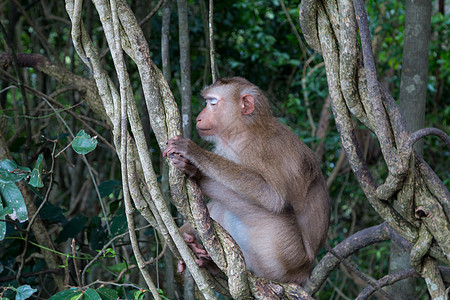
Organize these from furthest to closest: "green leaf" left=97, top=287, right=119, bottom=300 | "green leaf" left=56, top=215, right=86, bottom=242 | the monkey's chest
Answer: "green leaf" left=56, top=215, right=86, bottom=242, the monkey's chest, "green leaf" left=97, top=287, right=119, bottom=300

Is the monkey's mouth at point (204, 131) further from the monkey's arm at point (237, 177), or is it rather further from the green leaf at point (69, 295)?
the green leaf at point (69, 295)

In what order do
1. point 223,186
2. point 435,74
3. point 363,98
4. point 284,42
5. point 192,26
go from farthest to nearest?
point 284,42 < point 435,74 < point 192,26 < point 223,186 < point 363,98

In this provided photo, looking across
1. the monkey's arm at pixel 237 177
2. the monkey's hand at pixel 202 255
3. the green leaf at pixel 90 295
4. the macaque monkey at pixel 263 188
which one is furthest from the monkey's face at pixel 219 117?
the green leaf at pixel 90 295

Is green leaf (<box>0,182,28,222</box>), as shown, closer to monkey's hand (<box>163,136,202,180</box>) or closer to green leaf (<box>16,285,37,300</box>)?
green leaf (<box>16,285,37,300</box>)

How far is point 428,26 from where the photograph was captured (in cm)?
347

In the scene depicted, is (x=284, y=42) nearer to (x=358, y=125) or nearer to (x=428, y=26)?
(x=358, y=125)

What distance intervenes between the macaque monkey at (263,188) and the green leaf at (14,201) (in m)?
0.99

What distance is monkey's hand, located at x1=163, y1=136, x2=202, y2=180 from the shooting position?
2191 mm

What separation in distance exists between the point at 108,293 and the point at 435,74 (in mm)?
5242

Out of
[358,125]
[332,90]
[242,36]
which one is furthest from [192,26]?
[332,90]

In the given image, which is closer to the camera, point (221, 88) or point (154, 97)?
point (154, 97)

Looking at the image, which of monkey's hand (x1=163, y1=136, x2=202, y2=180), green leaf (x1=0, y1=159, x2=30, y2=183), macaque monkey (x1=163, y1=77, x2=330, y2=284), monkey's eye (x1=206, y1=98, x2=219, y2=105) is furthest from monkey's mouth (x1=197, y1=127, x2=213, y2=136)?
green leaf (x1=0, y1=159, x2=30, y2=183)

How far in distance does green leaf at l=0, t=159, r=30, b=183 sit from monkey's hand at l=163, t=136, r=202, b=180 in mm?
734

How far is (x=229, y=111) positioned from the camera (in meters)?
3.31
